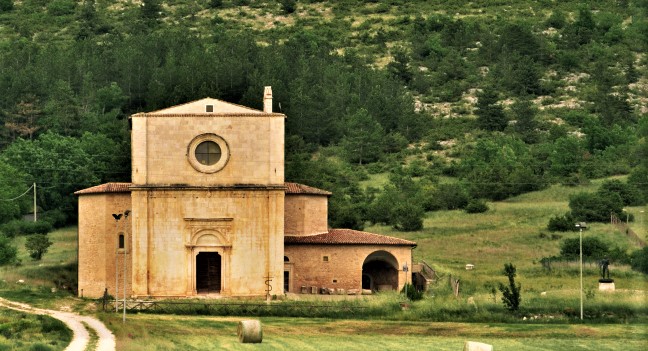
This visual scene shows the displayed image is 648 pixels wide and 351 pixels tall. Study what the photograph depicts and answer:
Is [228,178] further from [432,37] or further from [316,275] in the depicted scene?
[432,37]

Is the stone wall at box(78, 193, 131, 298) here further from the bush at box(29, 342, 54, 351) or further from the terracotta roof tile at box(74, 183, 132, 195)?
the bush at box(29, 342, 54, 351)

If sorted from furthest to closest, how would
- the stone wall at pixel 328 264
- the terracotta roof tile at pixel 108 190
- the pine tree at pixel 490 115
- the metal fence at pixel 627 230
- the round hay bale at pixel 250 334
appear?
the pine tree at pixel 490 115 → the metal fence at pixel 627 230 → the stone wall at pixel 328 264 → the terracotta roof tile at pixel 108 190 → the round hay bale at pixel 250 334

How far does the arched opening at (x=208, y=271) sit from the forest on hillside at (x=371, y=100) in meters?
23.2

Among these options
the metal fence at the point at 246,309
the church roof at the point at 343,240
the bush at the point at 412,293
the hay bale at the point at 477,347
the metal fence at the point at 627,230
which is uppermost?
the metal fence at the point at 627,230

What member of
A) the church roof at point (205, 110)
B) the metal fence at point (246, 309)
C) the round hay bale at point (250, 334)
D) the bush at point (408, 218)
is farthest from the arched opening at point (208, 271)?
the bush at point (408, 218)

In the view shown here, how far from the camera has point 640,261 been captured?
81.9 meters

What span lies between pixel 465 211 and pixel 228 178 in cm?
4200

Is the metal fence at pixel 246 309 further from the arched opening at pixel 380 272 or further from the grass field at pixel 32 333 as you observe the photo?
the arched opening at pixel 380 272

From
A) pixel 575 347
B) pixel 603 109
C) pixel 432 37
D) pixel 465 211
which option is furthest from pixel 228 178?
pixel 432 37

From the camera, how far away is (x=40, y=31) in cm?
19425

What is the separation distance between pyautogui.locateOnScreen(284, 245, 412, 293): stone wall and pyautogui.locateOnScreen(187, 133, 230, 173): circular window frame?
5.55m

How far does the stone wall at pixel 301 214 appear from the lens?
77.9m

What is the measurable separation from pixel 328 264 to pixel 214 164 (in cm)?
761

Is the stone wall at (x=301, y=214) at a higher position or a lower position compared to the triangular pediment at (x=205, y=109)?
lower
